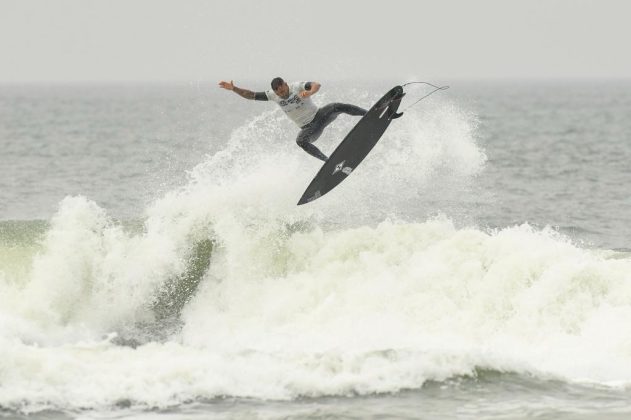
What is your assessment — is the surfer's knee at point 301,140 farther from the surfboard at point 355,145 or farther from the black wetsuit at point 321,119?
the surfboard at point 355,145

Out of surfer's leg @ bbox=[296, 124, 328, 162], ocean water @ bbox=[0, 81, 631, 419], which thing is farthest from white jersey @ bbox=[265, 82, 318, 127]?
ocean water @ bbox=[0, 81, 631, 419]

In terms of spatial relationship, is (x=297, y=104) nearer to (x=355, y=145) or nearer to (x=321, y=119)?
(x=321, y=119)

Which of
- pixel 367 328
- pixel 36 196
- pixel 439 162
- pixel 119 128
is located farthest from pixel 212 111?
pixel 367 328

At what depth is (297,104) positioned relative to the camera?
14094 millimetres

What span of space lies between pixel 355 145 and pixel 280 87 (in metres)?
1.60

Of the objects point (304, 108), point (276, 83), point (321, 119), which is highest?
point (276, 83)

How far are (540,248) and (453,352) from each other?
3028 mm

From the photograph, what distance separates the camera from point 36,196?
2667cm

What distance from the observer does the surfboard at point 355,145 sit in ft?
46.4

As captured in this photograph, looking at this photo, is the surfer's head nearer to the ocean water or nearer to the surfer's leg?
the surfer's leg

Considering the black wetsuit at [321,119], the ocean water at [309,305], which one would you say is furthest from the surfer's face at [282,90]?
the ocean water at [309,305]

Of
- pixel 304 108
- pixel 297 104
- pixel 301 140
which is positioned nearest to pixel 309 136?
pixel 301 140

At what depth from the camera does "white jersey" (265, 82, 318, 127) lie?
1391cm

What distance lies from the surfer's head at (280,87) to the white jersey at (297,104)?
89mm
